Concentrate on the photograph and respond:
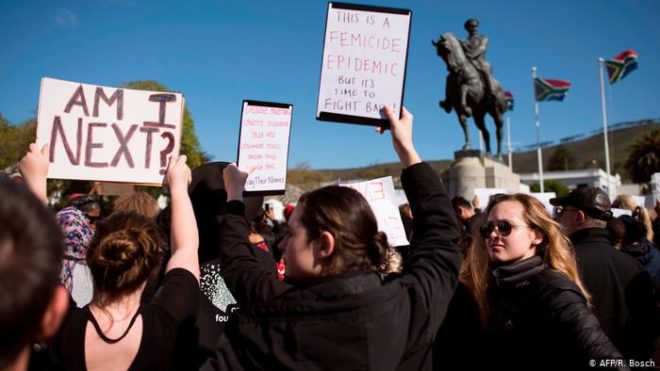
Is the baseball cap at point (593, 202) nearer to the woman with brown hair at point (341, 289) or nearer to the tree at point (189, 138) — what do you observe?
the woman with brown hair at point (341, 289)

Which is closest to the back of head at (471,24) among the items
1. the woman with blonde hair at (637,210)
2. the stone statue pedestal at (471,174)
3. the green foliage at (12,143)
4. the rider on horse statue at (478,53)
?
the rider on horse statue at (478,53)

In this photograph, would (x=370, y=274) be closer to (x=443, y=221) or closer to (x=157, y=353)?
(x=443, y=221)

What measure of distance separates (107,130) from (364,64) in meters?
1.57

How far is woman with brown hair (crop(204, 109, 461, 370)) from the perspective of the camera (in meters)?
1.37

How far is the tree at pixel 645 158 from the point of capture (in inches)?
1583

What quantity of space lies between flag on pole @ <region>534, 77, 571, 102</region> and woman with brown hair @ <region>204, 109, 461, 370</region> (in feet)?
88.9

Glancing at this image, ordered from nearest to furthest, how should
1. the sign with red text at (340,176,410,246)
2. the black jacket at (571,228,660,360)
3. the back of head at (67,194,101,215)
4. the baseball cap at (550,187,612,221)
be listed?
the black jacket at (571,228,660,360), the baseball cap at (550,187,612,221), the back of head at (67,194,101,215), the sign with red text at (340,176,410,246)

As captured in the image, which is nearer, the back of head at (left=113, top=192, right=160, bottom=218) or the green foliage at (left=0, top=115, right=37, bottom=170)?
the back of head at (left=113, top=192, right=160, bottom=218)

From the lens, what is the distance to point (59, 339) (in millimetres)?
1718

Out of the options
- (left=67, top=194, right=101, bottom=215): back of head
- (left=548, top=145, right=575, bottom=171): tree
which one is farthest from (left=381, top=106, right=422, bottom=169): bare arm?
(left=548, top=145, right=575, bottom=171): tree

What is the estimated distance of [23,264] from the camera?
0.84 m

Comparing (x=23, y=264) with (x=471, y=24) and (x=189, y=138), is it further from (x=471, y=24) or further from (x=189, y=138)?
(x=189, y=138)

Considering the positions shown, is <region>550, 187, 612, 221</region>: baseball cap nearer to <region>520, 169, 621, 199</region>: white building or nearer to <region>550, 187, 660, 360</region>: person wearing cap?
<region>550, 187, 660, 360</region>: person wearing cap

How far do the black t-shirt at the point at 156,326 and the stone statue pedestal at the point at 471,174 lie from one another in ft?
36.1
